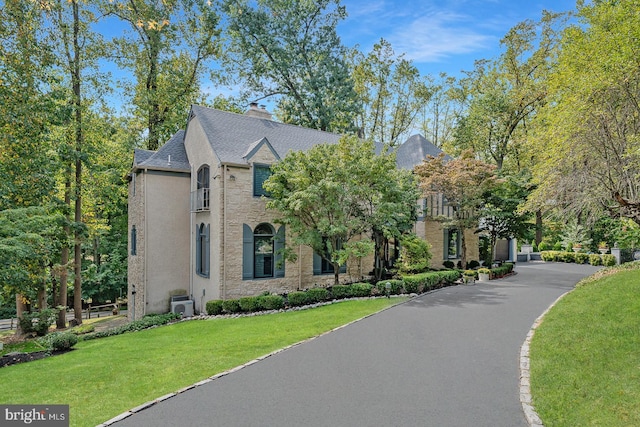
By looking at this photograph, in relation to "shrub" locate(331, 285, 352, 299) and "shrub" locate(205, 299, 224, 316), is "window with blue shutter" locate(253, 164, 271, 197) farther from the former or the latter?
"shrub" locate(331, 285, 352, 299)

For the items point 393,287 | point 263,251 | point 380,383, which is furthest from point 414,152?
point 380,383

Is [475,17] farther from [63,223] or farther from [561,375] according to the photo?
[63,223]

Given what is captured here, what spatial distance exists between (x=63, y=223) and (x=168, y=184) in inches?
233

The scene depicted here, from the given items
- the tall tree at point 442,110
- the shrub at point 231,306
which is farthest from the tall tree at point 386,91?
the shrub at point 231,306

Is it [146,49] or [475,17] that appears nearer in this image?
[475,17]

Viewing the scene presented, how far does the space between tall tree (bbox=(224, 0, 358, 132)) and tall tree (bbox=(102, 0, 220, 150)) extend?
395cm

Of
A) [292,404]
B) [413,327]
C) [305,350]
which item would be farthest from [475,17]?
[292,404]

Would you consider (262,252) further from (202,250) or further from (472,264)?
(472,264)

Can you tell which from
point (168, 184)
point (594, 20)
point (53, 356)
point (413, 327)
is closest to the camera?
point (413, 327)

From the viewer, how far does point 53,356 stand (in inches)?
449

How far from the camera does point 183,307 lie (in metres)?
17.0

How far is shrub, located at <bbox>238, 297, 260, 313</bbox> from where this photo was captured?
48.1ft

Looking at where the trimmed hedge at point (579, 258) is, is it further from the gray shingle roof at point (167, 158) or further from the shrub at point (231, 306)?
the gray shingle roof at point (167, 158)

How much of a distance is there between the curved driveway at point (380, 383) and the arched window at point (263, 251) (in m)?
6.80
